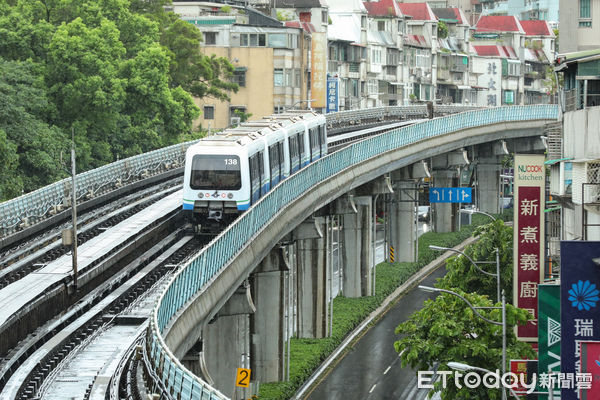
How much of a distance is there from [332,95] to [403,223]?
3294cm

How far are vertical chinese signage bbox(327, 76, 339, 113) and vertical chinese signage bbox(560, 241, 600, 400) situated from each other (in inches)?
3739

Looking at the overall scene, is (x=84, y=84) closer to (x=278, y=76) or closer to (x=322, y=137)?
(x=322, y=137)

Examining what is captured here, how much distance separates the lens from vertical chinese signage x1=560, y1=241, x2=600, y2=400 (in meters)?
28.3

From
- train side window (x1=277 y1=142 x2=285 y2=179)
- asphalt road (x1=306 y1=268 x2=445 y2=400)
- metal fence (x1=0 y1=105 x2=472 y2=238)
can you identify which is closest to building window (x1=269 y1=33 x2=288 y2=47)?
metal fence (x1=0 y1=105 x2=472 y2=238)

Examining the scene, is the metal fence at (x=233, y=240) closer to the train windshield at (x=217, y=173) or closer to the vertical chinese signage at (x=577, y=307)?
the train windshield at (x=217, y=173)

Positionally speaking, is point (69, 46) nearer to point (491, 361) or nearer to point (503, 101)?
point (491, 361)

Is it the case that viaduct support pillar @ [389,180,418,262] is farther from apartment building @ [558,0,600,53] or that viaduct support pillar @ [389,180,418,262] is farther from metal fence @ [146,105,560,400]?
apartment building @ [558,0,600,53]

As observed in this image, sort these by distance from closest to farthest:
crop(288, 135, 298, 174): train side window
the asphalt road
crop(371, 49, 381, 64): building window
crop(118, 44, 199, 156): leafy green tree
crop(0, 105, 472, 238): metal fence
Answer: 1. crop(0, 105, 472, 238): metal fence
2. the asphalt road
3. crop(288, 135, 298, 174): train side window
4. crop(118, 44, 199, 156): leafy green tree
5. crop(371, 49, 381, 64): building window

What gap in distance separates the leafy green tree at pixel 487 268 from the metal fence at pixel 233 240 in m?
7.52

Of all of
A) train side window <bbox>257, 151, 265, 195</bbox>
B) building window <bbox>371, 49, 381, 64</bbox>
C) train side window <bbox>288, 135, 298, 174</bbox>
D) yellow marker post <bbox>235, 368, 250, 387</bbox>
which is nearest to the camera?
yellow marker post <bbox>235, 368, 250, 387</bbox>

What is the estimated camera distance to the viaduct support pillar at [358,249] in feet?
266

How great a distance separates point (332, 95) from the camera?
411 ft

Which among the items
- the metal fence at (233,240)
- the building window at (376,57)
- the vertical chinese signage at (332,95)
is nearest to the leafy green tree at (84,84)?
the metal fence at (233,240)

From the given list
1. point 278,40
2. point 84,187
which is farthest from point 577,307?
point 278,40
